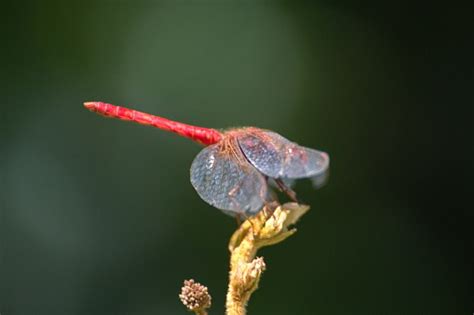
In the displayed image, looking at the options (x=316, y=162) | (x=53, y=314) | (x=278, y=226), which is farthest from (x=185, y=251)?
(x=278, y=226)

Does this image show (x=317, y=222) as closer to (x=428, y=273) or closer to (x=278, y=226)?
(x=428, y=273)

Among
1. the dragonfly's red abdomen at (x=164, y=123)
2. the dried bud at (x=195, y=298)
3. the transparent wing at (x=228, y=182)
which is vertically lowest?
the dried bud at (x=195, y=298)

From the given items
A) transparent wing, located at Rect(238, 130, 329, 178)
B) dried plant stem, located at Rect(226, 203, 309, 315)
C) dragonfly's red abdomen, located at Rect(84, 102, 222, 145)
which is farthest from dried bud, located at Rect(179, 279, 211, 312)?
dragonfly's red abdomen, located at Rect(84, 102, 222, 145)

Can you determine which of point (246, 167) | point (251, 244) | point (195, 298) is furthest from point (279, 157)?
point (195, 298)

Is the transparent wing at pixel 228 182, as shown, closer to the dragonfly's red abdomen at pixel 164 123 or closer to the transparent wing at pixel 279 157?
the transparent wing at pixel 279 157

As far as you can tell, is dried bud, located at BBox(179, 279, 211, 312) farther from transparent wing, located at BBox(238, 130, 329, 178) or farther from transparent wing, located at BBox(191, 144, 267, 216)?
transparent wing, located at BBox(238, 130, 329, 178)

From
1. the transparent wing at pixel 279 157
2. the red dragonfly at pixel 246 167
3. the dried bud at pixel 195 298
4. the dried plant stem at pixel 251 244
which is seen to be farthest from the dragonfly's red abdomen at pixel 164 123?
the dried bud at pixel 195 298
